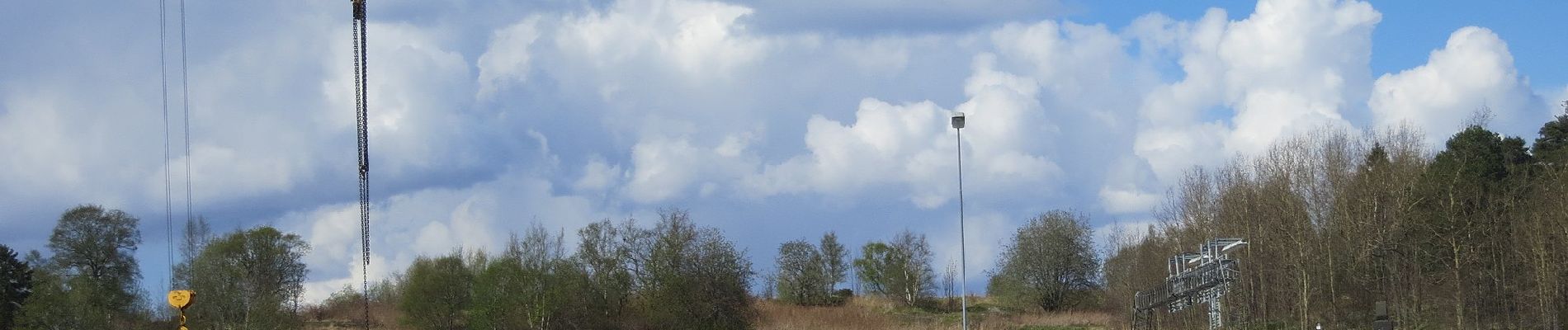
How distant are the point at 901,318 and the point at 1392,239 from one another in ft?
123

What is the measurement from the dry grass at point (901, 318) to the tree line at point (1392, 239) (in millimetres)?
14415

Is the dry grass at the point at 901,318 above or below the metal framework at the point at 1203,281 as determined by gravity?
below

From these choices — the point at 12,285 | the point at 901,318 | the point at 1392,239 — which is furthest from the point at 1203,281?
the point at 12,285

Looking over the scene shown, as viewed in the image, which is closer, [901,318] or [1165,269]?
[1165,269]

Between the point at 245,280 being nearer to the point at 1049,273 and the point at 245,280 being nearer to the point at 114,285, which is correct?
the point at 114,285

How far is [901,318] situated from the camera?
101 meters

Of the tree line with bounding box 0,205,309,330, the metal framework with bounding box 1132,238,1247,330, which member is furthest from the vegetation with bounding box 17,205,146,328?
the metal framework with bounding box 1132,238,1247,330

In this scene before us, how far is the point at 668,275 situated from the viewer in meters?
79.5

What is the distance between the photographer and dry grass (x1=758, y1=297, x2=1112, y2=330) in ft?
284

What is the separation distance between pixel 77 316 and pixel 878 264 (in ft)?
209

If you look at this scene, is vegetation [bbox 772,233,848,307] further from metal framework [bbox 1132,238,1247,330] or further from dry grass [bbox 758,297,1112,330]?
metal framework [bbox 1132,238,1247,330]

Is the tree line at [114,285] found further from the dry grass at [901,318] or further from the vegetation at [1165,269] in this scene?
the dry grass at [901,318]

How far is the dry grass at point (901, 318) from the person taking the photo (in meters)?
86.4

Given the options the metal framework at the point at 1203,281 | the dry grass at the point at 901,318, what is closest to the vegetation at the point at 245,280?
the dry grass at the point at 901,318
